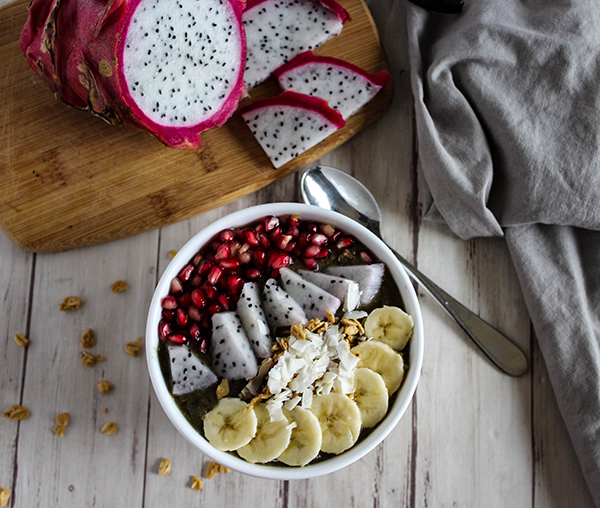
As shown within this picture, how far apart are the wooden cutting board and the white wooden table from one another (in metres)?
0.09

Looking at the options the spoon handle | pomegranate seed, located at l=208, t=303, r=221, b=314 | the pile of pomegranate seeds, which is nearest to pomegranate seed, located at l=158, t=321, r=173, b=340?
the pile of pomegranate seeds

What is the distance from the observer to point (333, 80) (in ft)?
6.17

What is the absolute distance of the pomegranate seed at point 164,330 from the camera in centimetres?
154

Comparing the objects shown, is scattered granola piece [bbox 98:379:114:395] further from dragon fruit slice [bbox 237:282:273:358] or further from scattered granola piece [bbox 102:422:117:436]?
dragon fruit slice [bbox 237:282:273:358]

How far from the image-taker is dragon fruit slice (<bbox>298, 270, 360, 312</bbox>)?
1.53m

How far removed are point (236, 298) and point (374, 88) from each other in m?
0.86

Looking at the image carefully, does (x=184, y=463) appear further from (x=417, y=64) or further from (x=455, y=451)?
(x=417, y=64)

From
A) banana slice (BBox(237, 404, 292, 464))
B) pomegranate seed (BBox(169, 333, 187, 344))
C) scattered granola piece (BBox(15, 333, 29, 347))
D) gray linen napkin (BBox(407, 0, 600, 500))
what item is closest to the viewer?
banana slice (BBox(237, 404, 292, 464))

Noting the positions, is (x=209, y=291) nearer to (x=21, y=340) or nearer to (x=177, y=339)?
(x=177, y=339)

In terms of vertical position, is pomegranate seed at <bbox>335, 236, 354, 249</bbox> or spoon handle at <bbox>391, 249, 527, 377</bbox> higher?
pomegranate seed at <bbox>335, 236, 354, 249</bbox>

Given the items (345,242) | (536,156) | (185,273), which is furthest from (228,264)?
(536,156)

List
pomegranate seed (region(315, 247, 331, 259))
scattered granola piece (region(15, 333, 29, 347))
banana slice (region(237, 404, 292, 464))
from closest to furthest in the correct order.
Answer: banana slice (region(237, 404, 292, 464)) → pomegranate seed (region(315, 247, 331, 259)) → scattered granola piece (region(15, 333, 29, 347))

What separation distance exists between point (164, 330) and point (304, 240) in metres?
0.48

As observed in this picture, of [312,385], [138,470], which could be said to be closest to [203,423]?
[312,385]
